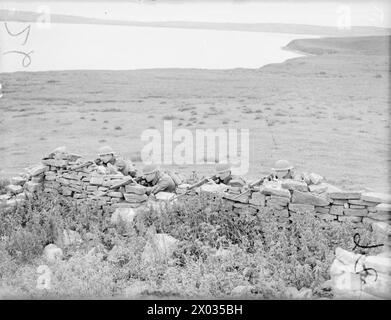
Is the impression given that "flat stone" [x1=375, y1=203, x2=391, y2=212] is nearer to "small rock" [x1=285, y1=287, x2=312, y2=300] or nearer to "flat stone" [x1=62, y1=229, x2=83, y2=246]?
"small rock" [x1=285, y1=287, x2=312, y2=300]

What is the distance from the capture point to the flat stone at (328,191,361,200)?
18.5 feet

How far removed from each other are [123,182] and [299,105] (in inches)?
364

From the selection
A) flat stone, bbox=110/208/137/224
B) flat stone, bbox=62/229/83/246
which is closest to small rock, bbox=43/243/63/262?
flat stone, bbox=62/229/83/246

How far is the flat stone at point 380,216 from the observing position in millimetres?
5512

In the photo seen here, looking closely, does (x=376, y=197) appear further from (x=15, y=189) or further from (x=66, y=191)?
(x=15, y=189)

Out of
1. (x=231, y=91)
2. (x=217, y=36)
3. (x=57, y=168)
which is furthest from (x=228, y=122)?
(x=57, y=168)

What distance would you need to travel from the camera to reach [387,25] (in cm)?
557

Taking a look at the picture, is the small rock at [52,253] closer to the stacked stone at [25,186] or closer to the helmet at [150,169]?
the stacked stone at [25,186]

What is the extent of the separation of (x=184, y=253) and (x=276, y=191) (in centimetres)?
152

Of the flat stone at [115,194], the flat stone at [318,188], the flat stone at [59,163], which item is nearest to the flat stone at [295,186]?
the flat stone at [318,188]

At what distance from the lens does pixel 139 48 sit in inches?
386

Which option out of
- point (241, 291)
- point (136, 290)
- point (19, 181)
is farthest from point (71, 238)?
point (241, 291)

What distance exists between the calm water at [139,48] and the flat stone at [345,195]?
344cm

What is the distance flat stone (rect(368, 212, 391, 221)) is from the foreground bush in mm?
277
